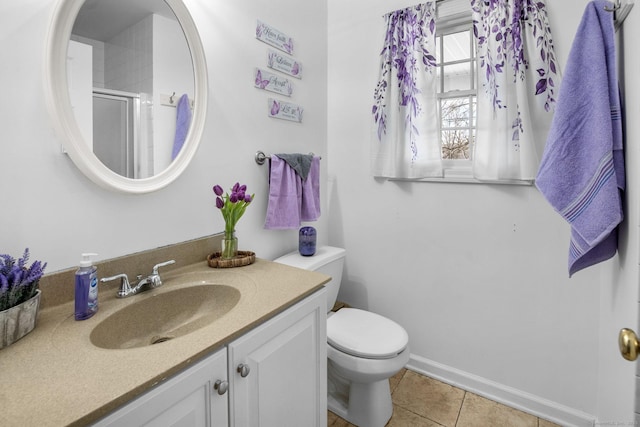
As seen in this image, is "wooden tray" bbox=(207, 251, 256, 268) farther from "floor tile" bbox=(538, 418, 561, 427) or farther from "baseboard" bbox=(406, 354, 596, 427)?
"floor tile" bbox=(538, 418, 561, 427)

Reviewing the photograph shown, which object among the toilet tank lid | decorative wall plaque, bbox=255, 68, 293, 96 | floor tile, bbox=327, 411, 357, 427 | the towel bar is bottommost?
floor tile, bbox=327, 411, 357, 427

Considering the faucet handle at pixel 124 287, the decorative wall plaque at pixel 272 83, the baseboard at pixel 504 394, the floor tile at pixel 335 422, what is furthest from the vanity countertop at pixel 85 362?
the baseboard at pixel 504 394

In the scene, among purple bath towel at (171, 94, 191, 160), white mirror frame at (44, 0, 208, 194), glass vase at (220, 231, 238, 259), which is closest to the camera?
white mirror frame at (44, 0, 208, 194)

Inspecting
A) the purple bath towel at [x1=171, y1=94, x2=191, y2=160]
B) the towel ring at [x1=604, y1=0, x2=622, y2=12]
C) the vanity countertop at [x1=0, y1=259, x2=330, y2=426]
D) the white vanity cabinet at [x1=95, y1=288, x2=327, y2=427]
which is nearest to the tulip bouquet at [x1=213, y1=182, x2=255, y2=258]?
the purple bath towel at [x1=171, y1=94, x2=191, y2=160]

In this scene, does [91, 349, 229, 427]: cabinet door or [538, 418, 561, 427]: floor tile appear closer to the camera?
[91, 349, 229, 427]: cabinet door

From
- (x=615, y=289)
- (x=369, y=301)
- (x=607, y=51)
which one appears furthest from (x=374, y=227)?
(x=607, y=51)

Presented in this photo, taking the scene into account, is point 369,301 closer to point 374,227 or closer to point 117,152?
point 374,227

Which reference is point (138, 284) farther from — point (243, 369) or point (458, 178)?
point (458, 178)

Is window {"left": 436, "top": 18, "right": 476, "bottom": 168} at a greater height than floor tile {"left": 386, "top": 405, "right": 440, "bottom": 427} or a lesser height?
greater

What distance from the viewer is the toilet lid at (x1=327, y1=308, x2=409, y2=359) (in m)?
1.41

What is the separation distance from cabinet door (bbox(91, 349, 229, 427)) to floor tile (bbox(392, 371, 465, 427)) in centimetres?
125

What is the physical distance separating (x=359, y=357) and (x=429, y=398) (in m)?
0.66

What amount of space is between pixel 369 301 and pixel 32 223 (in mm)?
1763

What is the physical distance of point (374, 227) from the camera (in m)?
2.03
